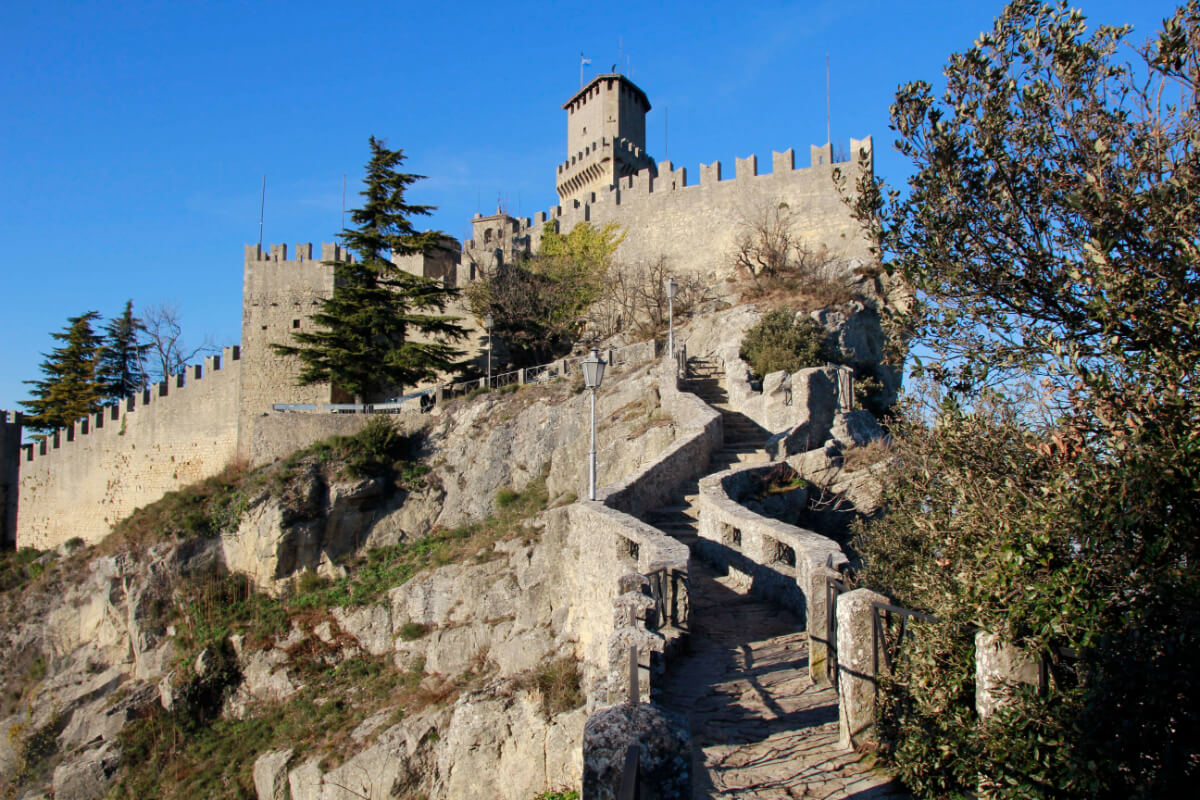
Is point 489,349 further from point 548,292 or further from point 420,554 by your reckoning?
point 420,554

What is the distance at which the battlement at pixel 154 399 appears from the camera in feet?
92.2

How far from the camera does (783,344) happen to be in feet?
61.8

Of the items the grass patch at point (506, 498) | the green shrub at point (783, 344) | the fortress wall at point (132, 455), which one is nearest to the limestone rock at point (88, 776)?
the grass patch at point (506, 498)

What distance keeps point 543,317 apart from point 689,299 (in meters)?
6.14

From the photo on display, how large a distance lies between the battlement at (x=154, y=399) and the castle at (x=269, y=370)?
0.05 metres

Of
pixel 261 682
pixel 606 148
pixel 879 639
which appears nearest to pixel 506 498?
pixel 261 682

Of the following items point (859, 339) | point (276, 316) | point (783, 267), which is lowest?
point (859, 339)

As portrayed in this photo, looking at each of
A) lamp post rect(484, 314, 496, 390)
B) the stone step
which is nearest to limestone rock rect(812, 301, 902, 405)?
the stone step

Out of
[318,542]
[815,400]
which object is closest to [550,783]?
[815,400]

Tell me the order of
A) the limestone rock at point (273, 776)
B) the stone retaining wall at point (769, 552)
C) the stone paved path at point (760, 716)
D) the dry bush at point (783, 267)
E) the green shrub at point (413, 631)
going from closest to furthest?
the stone paved path at point (760, 716) → the stone retaining wall at point (769, 552) → the limestone rock at point (273, 776) → the green shrub at point (413, 631) → the dry bush at point (783, 267)

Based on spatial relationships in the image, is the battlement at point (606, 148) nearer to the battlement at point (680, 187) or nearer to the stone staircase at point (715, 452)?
the battlement at point (680, 187)

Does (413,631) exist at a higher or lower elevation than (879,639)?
lower

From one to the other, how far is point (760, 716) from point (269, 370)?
25554 mm

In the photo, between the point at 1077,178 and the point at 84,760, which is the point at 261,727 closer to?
the point at 84,760
